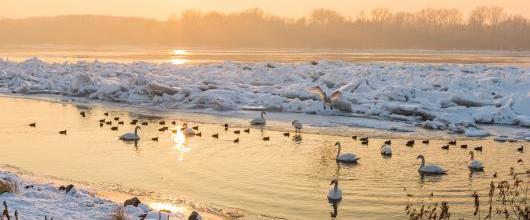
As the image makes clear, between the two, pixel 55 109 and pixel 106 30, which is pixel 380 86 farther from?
pixel 106 30

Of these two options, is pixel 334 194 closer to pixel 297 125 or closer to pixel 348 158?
pixel 348 158

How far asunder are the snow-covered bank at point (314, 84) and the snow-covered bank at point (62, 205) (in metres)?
11.7

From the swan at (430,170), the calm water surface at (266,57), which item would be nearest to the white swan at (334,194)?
the swan at (430,170)

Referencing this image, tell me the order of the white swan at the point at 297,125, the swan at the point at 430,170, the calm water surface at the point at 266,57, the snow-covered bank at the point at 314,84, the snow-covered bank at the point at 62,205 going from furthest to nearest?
the calm water surface at the point at 266,57
the snow-covered bank at the point at 314,84
the white swan at the point at 297,125
the swan at the point at 430,170
the snow-covered bank at the point at 62,205

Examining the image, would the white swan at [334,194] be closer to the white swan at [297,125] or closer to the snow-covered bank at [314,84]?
the white swan at [297,125]

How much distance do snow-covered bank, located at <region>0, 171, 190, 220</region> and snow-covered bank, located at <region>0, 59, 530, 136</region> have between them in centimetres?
1169

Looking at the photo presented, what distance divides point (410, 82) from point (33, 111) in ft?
50.3

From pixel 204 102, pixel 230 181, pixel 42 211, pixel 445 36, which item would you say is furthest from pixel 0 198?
pixel 445 36

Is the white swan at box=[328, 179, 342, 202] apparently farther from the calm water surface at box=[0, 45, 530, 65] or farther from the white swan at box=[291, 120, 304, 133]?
the calm water surface at box=[0, 45, 530, 65]

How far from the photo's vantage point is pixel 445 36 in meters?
114

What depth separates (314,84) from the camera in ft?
90.4

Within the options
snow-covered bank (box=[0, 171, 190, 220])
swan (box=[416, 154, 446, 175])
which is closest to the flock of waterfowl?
swan (box=[416, 154, 446, 175])

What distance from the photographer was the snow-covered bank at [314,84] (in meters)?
21.5

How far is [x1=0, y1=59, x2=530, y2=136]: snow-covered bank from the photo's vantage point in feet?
70.6
